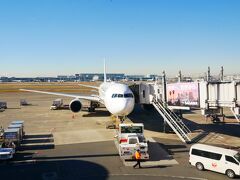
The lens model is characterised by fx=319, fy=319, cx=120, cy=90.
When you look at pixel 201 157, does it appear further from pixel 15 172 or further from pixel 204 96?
pixel 15 172

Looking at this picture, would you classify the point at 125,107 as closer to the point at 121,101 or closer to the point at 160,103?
the point at 121,101

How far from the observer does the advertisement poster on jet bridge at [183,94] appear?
29188 millimetres

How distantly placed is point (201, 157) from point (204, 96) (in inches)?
336

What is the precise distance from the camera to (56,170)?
21.0m

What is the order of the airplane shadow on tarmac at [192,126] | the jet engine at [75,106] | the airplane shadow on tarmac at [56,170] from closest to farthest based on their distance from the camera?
1. the airplane shadow on tarmac at [56,170]
2. the airplane shadow on tarmac at [192,126]
3. the jet engine at [75,106]

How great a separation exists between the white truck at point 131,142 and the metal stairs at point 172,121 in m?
4.78

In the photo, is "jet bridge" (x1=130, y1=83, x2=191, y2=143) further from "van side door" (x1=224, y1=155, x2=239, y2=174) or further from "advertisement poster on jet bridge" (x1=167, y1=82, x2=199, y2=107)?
"van side door" (x1=224, y1=155, x2=239, y2=174)

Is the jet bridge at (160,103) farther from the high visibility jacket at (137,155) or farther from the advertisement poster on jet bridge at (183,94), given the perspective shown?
the high visibility jacket at (137,155)

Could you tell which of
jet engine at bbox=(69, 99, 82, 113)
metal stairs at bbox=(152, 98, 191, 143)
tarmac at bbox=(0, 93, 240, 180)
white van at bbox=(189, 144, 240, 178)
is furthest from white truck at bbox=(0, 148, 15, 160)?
jet engine at bbox=(69, 99, 82, 113)

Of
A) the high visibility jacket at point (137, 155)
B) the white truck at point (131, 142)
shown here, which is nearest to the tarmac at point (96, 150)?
the white truck at point (131, 142)

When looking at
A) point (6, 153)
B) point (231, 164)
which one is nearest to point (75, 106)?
point (6, 153)

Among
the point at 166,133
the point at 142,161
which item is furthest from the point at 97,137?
the point at 142,161

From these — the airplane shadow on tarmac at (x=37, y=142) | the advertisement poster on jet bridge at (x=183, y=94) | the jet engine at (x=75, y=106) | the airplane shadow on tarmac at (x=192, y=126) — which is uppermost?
the advertisement poster on jet bridge at (x=183, y=94)

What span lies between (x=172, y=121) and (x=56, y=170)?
45.6 ft
